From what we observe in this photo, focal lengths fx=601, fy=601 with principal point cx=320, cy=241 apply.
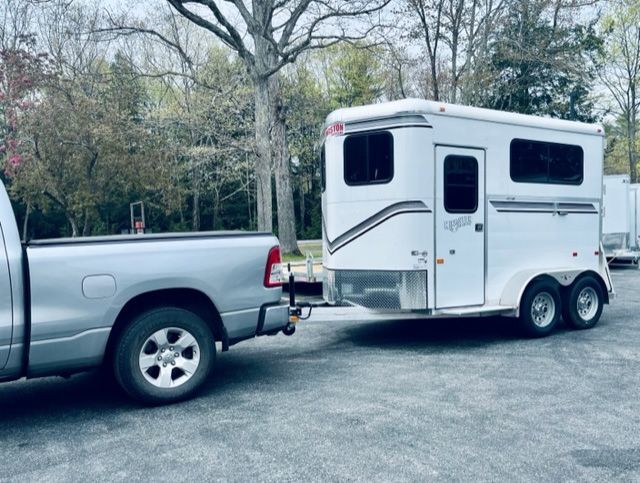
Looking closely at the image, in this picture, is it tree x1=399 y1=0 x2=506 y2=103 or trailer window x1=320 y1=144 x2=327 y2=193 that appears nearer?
trailer window x1=320 y1=144 x2=327 y2=193

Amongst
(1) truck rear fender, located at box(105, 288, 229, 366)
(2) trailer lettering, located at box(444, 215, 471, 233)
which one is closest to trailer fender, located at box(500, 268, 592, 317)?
(2) trailer lettering, located at box(444, 215, 471, 233)

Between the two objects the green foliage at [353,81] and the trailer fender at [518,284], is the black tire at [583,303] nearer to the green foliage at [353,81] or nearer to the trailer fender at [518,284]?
the trailer fender at [518,284]

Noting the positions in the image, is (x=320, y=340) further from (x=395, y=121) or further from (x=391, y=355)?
(x=395, y=121)

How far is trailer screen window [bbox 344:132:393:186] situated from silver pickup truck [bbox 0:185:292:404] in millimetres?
2110

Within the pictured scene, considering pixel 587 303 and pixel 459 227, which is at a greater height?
pixel 459 227

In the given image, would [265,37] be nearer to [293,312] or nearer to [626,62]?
[293,312]

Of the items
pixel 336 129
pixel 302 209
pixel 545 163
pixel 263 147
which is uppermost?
pixel 263 147

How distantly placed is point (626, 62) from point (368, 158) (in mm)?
31734

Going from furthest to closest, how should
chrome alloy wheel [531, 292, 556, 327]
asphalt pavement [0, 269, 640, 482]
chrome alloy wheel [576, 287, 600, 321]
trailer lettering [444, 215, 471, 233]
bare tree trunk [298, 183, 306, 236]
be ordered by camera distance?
bare tree trunk [298, 183, 306, 236]
chrome alloy wheel [576, 287, 600, 321]
chrome alloy wheel [531, 292, 556, 327]
trailer lettering [444, 215, 471, 233]
asphalt pavement [0, 269, 640, 482]

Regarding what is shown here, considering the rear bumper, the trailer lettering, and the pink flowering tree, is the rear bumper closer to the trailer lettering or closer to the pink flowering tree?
the trailer lettering

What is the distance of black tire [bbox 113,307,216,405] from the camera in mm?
5004

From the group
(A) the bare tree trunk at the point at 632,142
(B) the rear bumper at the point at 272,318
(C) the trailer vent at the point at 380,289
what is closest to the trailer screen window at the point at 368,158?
(C) the trailer vent at the point at 380,289

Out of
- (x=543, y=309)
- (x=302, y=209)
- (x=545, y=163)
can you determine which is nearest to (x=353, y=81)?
(x=302, y=209)

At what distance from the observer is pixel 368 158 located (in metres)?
7.37
